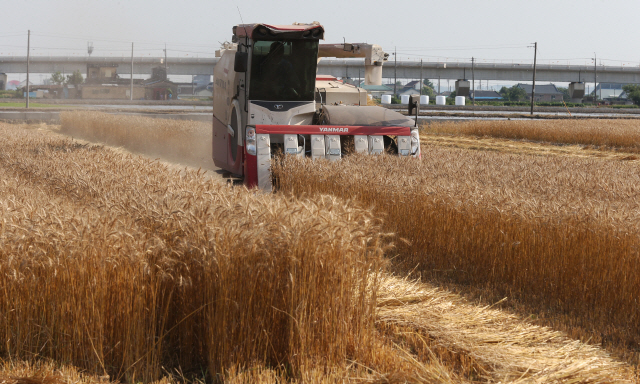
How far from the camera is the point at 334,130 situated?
1091 cm

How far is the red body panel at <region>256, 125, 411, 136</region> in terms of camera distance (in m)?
10.8

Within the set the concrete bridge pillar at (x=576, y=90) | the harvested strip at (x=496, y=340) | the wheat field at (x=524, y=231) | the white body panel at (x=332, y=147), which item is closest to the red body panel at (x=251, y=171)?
the white body panel at (x=332, y=147)

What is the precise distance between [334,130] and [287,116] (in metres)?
1.09

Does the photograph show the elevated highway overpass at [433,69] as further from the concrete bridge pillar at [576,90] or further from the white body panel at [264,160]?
the white body panel at [264,160]

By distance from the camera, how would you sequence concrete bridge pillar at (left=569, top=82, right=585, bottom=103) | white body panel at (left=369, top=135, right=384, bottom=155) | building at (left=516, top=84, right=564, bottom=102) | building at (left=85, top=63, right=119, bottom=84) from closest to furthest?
white body panel at (left=369, top=135, right=384, bottom=155) → concrete bridge pillar at (left=569, top=82, right=585, bottom=103) → building at (left=85, top=63, right=119, bottom=84) → building at (left=516, top=84, right=564, bottom=102)

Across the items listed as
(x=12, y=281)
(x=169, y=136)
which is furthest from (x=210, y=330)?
(x=169, y=136)

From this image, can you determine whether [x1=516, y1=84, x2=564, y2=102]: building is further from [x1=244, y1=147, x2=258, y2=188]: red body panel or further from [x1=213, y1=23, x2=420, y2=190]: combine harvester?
[x1=244, y1=147, x2=258, y2=188]: red body panel

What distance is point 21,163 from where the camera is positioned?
11.0m

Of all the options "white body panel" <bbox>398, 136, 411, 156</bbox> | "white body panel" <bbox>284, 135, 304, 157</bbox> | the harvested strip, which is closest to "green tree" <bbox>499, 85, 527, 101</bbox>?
"white body panel" <bbox>398, 136, 411, 156</bbox>

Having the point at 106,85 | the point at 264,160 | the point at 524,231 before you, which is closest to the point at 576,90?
the point at 106,85

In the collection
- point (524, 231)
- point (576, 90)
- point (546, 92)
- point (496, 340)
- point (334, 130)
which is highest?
point (546, 92)

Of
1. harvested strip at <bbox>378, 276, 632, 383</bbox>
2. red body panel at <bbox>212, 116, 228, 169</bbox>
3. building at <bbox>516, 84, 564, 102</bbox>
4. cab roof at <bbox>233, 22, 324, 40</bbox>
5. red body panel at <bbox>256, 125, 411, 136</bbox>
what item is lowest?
harvested strip at <bbox>378, 276, 632, 383</bbox>

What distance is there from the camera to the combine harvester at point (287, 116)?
10.7m

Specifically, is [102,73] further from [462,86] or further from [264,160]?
[264,160]
